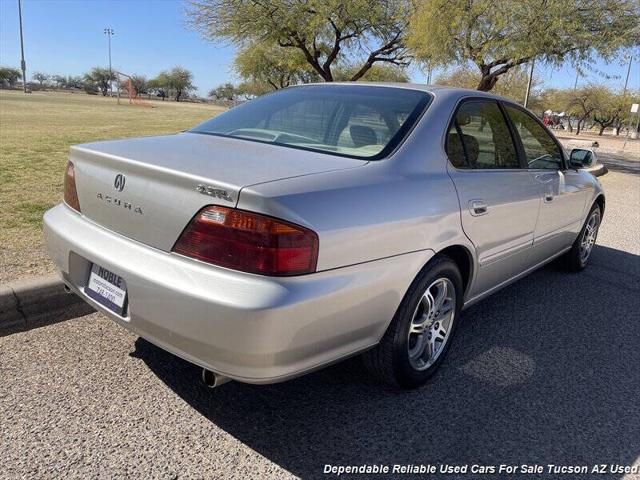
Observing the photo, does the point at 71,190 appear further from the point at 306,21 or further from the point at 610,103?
the point at 610,103

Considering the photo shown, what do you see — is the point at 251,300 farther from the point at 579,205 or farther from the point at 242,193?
the point at 579,205

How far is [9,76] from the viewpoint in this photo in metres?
104

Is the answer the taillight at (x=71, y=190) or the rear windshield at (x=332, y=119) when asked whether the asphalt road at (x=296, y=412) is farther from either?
the rear windshield at (x=332, y=119)

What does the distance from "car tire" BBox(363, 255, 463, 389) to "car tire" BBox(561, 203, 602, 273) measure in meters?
2.47

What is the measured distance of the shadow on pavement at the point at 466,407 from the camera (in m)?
2.36

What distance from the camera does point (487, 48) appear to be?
49.0 ft

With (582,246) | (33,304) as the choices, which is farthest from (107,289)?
(582,246)

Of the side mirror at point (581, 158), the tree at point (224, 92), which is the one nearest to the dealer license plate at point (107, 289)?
the side mirror at point (581, 158)

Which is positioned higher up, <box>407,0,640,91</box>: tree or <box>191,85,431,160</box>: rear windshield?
<box>407,0,640,91</box>: tree

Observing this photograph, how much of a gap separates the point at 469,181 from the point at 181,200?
62.3 inches

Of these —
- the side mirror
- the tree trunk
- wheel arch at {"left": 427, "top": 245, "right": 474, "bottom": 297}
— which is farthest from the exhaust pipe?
the tree trunk

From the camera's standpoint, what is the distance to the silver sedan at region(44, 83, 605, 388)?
1994mm

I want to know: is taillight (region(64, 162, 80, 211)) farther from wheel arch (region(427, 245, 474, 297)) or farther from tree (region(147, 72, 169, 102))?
tree (region(147, 72, 169, 102))

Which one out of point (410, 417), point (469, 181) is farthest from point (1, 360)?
point (469, 181)
